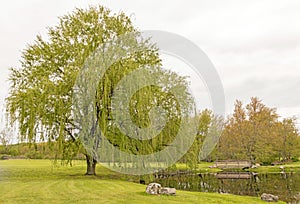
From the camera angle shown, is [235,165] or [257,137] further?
[257,137]

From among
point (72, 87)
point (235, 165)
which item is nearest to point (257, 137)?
point (235, 165)

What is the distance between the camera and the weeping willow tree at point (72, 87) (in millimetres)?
14305

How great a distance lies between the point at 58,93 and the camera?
14523 millimetres

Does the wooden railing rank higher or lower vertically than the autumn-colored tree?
lower

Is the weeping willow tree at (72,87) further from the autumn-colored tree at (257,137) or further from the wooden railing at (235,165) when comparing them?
the autumn-colored tree at (257,137)

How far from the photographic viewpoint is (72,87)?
14.8 m

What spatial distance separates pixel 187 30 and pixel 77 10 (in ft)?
27.5

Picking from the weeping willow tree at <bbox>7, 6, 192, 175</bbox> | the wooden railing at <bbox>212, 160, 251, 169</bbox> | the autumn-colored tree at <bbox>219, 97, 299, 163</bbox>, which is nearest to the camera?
the weeping willow tree at <bbox>7, 6, 192, 175</bbox>

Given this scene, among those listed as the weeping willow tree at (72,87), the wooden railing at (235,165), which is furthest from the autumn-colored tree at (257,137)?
the weeping willow tree at (72,87)

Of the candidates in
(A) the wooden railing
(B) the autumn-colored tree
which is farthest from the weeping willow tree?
(B) the autumn-colored tree

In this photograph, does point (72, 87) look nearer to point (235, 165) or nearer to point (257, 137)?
point (235, 165)

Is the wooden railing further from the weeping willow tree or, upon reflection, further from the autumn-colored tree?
the weeping willow tree

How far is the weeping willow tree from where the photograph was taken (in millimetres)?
14305

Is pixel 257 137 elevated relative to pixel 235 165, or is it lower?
elevated
